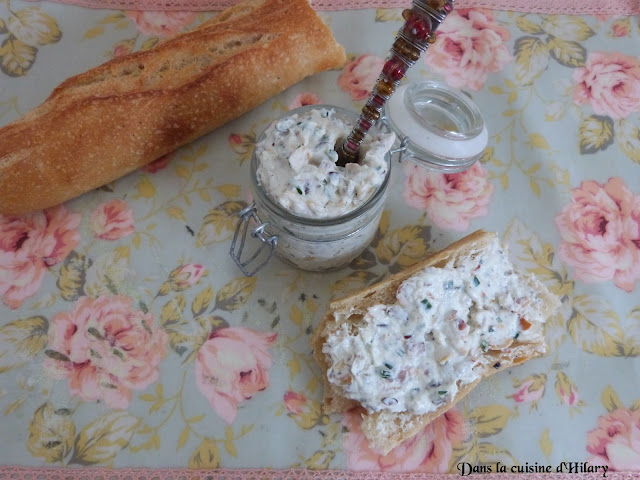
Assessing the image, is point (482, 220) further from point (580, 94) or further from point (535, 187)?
point (580, 94)

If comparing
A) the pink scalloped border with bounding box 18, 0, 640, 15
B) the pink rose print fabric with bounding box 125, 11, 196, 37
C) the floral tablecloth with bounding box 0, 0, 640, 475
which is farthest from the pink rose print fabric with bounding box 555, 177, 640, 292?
the pink rose print fabric with bounding box 125, 11, 196, 37

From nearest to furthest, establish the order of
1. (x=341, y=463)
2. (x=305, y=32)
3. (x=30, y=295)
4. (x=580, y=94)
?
(x=341, y=463) < (x=30, y=295) < (x=305, y=32) < (x=580, y=94)

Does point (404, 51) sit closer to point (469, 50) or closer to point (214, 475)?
point (469, 50)

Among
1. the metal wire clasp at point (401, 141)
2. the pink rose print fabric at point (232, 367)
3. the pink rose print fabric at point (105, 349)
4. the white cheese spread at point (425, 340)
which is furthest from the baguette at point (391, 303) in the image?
the pink rose print fabric at point (105, 349)

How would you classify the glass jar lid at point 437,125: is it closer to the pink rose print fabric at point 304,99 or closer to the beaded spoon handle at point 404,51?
the pink rose print fabric at point 304,99

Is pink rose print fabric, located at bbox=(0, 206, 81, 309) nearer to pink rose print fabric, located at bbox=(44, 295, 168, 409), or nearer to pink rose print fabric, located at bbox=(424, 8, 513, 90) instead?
pink rose print fabric, located at bbox=(44, 295, 168, 409)

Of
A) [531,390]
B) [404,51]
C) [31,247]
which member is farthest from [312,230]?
→ [31,247]

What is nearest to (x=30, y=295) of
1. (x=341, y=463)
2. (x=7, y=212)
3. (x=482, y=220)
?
(x=7, y=212)
